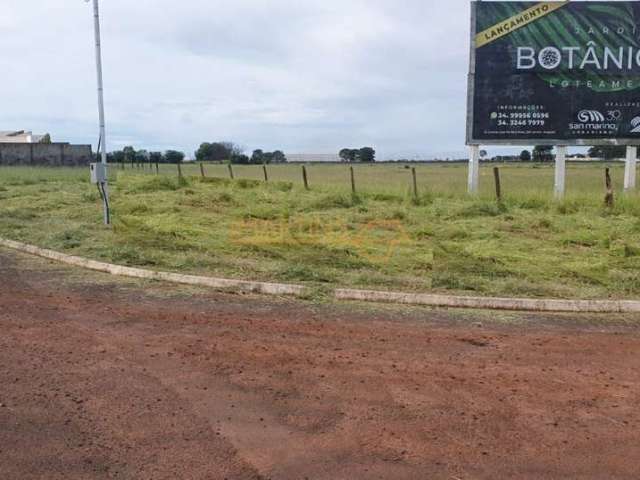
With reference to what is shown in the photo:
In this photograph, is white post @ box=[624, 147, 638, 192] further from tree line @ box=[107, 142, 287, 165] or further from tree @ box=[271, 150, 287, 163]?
tree @ box=[271, 150, 287, 163]

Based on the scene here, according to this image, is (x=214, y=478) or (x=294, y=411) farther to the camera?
(x=294, y=411)

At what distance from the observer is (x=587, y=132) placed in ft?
63.9

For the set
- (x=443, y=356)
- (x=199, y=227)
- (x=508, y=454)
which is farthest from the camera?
(x=199, y=227)

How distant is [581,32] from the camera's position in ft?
63.4

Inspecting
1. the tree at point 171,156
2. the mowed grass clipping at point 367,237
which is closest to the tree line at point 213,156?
the tree at point 171,156

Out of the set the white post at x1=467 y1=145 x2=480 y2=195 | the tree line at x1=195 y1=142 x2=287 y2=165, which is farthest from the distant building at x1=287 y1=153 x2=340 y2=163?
the white post at x1=467 y1=145 x2=480 y2=195

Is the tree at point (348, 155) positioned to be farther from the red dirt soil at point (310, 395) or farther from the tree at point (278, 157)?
the red dirt soil at point (310, 395)

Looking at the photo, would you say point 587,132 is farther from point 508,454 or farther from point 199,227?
point 508,454

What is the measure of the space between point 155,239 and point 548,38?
14248 millimetres

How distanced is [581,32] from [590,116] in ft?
8.30

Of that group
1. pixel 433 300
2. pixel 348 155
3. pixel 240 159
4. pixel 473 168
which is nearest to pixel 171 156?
pixel 240 159

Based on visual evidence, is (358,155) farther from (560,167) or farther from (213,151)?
(560,167)

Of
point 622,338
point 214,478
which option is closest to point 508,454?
point 214,478

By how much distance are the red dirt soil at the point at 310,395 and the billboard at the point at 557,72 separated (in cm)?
1448
